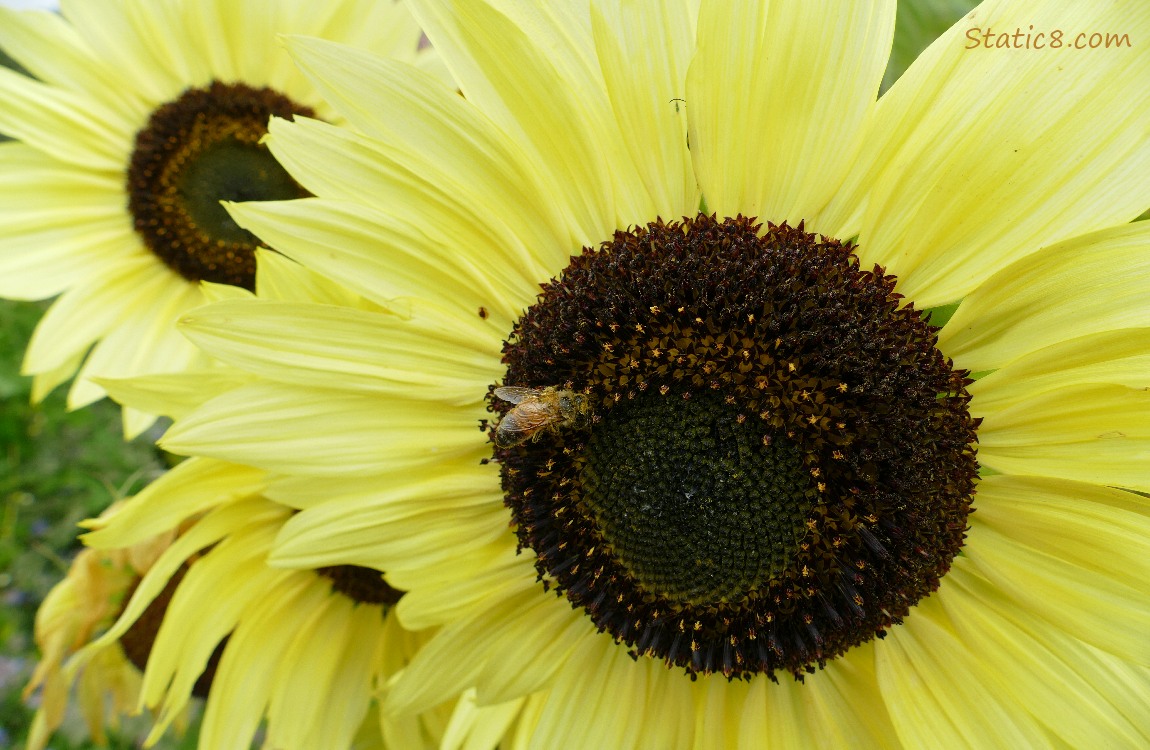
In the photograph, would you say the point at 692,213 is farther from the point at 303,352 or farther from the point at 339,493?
the point at 339,493

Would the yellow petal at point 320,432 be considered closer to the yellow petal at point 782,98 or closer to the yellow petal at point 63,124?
the yellow petal at point 782,98

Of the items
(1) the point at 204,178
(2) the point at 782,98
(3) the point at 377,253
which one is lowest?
(3) the point at 377,253

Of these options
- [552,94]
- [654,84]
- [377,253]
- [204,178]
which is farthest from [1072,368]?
[204,178]

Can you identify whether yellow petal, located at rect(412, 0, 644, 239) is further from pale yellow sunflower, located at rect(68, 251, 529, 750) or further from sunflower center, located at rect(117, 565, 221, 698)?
sunflower center, located at rect(117, 565, 221, 698)

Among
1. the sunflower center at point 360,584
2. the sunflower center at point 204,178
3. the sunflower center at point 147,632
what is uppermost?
the sunflower center at point 204,178

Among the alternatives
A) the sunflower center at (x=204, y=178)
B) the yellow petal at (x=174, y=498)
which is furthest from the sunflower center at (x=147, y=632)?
the sunflower center at (x=204, y=178)

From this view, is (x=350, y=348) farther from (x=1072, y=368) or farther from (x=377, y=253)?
(x=1072, y=368)
